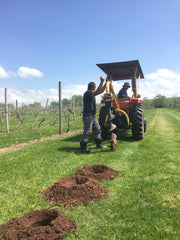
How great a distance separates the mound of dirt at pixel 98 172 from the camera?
3.71m

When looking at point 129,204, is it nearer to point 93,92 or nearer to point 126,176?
point 126,176

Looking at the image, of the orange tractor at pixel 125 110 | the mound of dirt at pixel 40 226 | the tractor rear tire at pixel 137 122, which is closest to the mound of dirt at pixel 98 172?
the mound of dirt at pixel 40 226

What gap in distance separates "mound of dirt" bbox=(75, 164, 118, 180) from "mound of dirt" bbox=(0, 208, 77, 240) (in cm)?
133

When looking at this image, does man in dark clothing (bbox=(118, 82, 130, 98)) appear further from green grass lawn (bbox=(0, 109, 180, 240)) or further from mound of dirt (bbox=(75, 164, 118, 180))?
mound of dirt (bbox=(75, 164, 118, 180))

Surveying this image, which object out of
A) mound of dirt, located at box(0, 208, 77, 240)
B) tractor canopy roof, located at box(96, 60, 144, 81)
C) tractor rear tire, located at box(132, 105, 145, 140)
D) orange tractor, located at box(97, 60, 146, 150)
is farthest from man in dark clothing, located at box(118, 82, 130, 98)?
mound of dirt, located at box(0, 208, 77, 240)

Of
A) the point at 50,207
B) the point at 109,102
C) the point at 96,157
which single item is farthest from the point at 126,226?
the point at 109,102

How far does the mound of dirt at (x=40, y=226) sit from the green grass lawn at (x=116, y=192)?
13cm

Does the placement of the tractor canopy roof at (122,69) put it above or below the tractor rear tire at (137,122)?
above

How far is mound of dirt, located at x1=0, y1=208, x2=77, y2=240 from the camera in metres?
2.10

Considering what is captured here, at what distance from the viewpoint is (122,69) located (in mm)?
7359

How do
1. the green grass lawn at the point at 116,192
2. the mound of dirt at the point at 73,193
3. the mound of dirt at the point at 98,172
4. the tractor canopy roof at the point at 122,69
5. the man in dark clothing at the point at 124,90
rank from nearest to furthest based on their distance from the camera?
the green grass lawn at the point at 116,192, the mound of dirt at the point at 73,193, the mound of dirt at the point at 98,172, the tractor canopy roof at the point at 122,69, the man in dark clothing at the point at 124,90

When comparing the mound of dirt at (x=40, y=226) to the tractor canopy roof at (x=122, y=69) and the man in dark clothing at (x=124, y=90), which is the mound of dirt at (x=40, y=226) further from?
the man in dark clothing at (x=124, y=90)

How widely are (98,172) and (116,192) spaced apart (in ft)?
3.29

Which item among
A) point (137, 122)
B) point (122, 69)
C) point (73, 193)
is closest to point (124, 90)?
point (122, 69)
